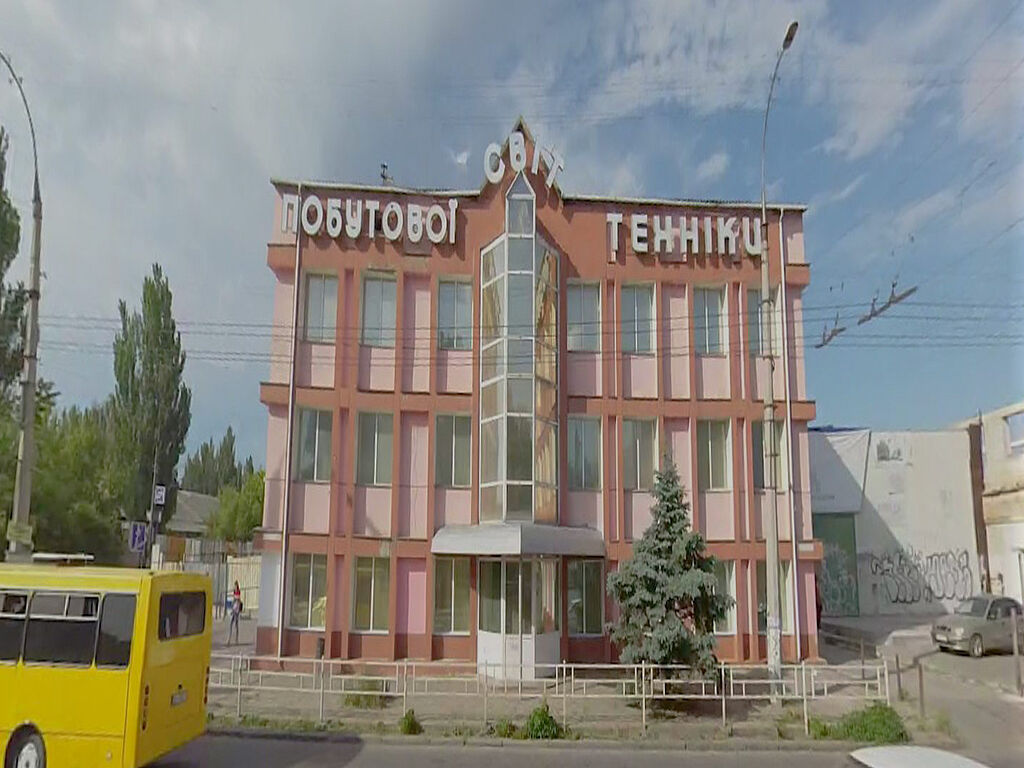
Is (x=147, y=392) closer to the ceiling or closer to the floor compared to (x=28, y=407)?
closer to the ceiling

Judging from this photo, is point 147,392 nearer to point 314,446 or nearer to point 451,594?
point 314,446

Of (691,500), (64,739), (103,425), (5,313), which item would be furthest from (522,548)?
(103,425)

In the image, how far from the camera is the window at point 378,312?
846 inches

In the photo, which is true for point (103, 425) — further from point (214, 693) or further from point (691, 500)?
point (691, 500)

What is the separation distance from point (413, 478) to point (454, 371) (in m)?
3.19

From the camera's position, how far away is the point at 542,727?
12.6 metres

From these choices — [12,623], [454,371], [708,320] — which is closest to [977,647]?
[708,320]

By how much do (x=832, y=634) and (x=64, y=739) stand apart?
23.0 metres

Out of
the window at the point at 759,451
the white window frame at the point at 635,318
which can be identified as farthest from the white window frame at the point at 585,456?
the window at the point at 759,451

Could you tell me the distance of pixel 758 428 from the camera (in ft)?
71.9

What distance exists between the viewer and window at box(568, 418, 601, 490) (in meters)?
21.2

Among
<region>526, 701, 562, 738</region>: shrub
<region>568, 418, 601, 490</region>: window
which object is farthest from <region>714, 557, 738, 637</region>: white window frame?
<region>526, 701, 562, 738</region>: shrub

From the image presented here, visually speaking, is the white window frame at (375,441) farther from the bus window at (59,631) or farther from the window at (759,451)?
the bus window at (59,631)

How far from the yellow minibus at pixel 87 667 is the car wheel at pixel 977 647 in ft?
68.4
